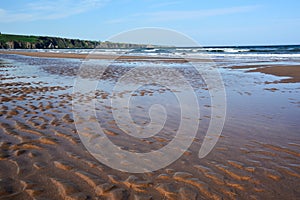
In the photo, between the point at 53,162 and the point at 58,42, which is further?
the point at 58,42

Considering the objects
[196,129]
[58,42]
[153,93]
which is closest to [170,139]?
[196,129]

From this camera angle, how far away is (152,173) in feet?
10.7

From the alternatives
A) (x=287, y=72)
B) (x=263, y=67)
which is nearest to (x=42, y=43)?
(x=263, y=67)

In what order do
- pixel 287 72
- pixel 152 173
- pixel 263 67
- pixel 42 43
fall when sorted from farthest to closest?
1. pixel 42 43
2. pixel 263 67
3. pixel 287 72
4. pixel 152 173

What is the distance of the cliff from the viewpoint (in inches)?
3873

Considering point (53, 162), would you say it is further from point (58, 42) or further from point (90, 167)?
point (58, 42)

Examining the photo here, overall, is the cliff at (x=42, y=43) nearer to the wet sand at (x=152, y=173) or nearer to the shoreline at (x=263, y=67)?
the shoreline at (x=263, y=67)

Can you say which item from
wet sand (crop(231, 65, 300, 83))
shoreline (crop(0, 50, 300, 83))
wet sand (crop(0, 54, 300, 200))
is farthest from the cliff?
wet sand (crop(0, 54, 300, 200))

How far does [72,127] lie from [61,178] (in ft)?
6.87

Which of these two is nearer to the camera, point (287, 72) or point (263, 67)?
point (287, 72)

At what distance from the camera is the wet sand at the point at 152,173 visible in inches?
111

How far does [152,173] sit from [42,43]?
122 meters

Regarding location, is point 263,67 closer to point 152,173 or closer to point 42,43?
point 152,173

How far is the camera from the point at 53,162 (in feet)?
11.4
